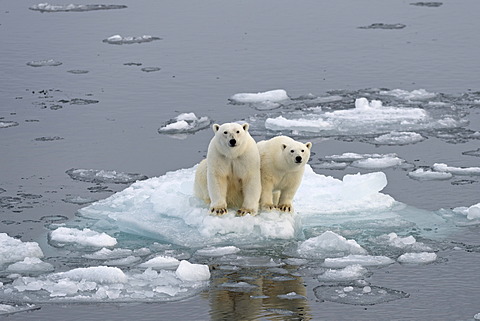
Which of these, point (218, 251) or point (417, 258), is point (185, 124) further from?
point (417, 258)

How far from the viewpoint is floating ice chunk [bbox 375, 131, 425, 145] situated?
41.4ft

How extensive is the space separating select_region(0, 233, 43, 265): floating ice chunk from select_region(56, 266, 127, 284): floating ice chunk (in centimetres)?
65

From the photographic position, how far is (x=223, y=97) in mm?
14734

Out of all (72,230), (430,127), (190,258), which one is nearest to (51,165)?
(72,230)

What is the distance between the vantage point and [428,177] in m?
11.3

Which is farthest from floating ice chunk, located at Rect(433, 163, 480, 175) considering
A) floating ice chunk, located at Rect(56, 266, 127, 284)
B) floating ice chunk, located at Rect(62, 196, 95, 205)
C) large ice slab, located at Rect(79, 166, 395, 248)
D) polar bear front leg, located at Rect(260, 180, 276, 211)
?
floating ice chunk, located at Rect(56, 266, 127, 284)

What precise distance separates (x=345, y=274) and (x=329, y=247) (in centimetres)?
65

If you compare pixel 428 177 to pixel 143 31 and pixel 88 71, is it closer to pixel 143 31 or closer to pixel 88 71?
pixel 88 71

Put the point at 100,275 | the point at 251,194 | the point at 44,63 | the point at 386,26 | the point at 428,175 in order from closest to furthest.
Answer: the point at 100,275
the point at 251,194
the point at 428,175
the point at 44,63
the point at 386,26

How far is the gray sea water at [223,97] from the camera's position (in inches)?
325

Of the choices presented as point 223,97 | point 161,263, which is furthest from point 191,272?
point 223,97

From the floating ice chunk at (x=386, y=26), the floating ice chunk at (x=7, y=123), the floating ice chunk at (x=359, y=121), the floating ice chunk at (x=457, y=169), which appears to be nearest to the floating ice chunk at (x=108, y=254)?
the floating ice chunk at (x=457, y=169)

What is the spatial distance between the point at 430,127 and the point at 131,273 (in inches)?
213

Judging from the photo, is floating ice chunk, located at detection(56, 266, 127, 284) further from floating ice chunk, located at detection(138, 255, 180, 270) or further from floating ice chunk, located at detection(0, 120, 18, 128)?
floating ice chunk, located at detection(0, 120, 18, 128)
